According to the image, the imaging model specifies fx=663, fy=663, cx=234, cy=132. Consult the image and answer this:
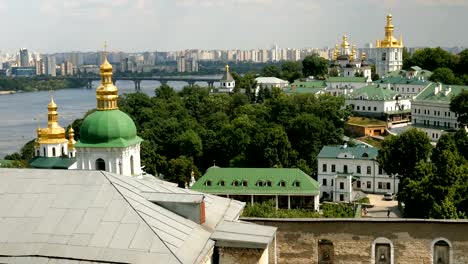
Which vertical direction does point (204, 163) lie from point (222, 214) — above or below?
below

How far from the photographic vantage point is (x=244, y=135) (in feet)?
144

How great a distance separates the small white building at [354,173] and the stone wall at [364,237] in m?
25.1

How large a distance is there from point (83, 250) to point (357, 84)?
56770 mm

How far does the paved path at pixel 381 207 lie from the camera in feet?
102

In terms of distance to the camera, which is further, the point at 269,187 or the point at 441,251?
the point at 269,187

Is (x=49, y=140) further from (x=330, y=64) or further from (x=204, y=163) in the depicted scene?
(x=330, y=64)

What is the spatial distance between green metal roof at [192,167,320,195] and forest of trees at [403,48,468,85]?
2880 cm

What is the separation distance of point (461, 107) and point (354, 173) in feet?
36.0

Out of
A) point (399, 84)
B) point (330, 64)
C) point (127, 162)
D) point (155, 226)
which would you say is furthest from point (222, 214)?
point (330, 64)

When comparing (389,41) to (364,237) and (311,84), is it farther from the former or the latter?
(364,237)

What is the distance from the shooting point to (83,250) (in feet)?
27.3

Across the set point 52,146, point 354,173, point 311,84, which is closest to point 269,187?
point 354,173

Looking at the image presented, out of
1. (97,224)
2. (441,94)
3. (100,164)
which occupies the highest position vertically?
(97,224)

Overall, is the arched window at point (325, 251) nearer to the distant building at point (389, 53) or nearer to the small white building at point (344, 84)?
the small white building at point (344, 84)
